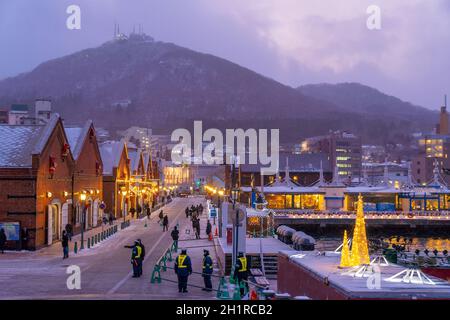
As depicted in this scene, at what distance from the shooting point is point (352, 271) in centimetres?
1758

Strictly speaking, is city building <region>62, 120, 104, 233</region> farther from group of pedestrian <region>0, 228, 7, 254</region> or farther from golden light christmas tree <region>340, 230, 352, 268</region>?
golden light christmas tree <region>340, 230, 352, 268</region>

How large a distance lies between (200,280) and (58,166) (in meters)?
22.1

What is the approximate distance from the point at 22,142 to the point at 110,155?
99.3 feet

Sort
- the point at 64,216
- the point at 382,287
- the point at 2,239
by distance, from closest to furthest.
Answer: the point at 382,287 → the point at 2,239 → the point at 64,216

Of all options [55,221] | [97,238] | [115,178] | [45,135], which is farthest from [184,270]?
[115,178]

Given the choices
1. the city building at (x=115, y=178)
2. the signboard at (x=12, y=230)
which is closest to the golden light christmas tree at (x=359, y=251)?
the signboard at (x=12, y=230)

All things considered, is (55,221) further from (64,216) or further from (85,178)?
(85,178)

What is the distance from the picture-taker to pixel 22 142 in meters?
43.2

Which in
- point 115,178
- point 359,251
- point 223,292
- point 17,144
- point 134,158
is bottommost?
point 223,292

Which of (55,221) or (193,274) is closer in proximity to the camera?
(193,274)

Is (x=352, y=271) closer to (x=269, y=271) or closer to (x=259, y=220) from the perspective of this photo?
(x=269, y=271)

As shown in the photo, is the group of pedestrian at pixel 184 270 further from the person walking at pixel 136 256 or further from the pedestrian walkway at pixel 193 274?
the person walking at pixel 136 256

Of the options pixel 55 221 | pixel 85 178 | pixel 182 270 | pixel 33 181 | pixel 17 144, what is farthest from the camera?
pixel 85 178
